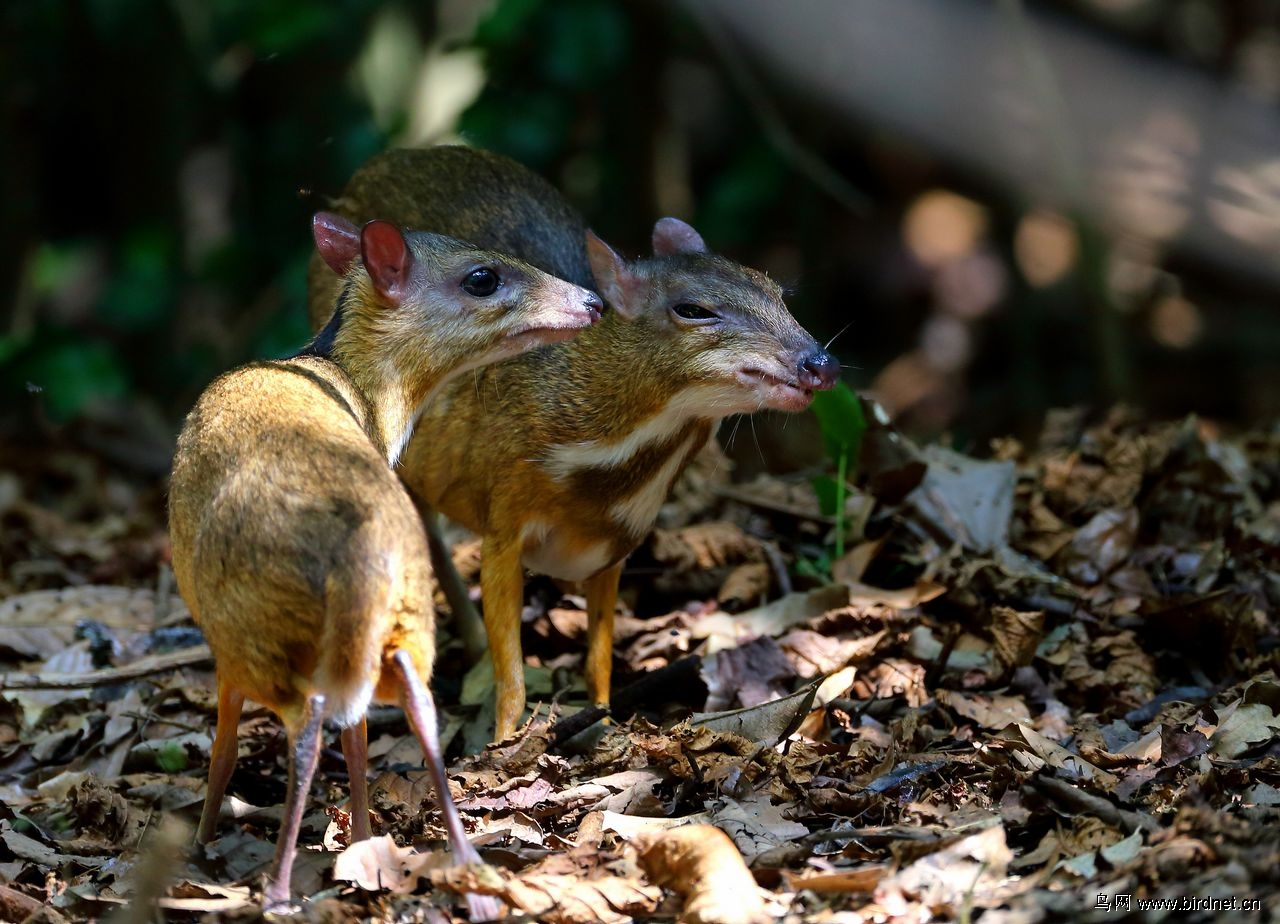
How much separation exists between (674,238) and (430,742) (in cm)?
330

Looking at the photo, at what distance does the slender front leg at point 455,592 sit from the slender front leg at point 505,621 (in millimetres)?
995

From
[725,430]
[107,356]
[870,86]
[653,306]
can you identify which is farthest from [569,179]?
[653,306]

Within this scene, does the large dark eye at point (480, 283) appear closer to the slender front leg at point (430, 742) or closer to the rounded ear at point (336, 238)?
the rounded ear at point (336, 238)

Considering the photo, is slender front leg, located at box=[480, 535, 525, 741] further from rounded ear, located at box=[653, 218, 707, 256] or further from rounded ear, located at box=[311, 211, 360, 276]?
rounded ear, located at box=[653, 218, 707, 256]

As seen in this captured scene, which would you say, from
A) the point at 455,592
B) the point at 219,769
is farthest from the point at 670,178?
the point at 219,769

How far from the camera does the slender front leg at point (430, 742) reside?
4855mm

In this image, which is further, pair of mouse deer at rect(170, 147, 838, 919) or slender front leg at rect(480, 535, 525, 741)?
slender front leg at rect(480, 535, 525, 741)

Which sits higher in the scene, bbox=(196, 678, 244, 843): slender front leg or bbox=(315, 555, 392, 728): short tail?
bbox=(315, 555, 392, 728): short tail

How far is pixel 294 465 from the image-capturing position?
4.92 meters

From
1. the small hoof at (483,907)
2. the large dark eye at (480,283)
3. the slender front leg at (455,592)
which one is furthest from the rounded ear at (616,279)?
the small hoof at (483,907)

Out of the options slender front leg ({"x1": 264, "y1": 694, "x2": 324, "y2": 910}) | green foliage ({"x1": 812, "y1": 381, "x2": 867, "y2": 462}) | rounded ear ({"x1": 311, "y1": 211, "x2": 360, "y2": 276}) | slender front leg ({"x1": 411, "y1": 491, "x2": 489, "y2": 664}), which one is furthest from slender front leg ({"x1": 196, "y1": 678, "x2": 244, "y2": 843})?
green foliage ({"x1": 812, "y1": 381, "x2": 867, "y2": 462})

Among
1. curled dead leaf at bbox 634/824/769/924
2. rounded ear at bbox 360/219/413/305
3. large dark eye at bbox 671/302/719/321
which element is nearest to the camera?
curled dead leaf at bbox 634/824/769/924

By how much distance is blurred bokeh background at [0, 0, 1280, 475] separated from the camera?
1046cm

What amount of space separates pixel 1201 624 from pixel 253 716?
13.2ft
